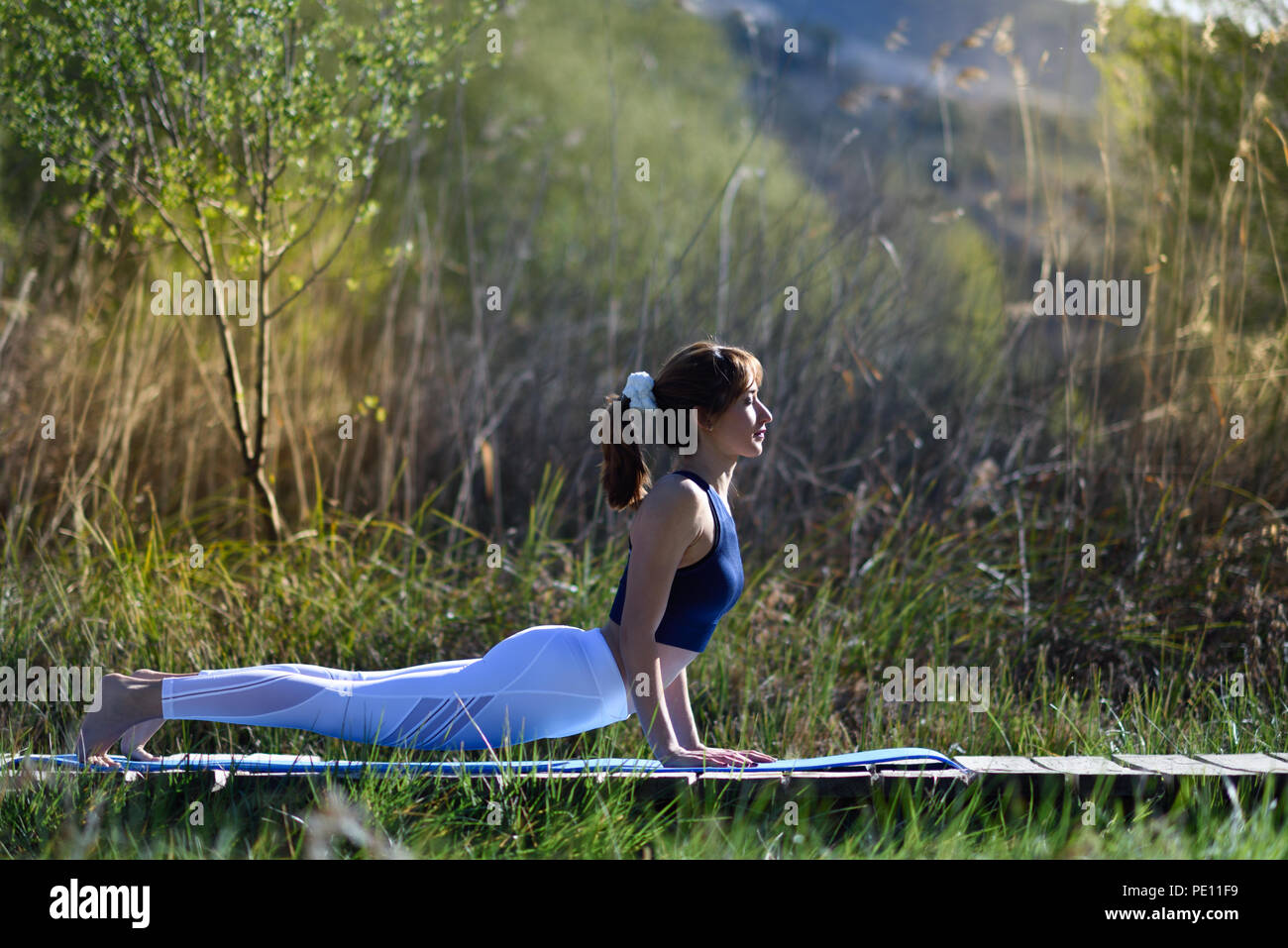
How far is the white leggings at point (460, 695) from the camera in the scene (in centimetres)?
275

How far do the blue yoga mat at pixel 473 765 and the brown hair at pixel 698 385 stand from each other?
62cm

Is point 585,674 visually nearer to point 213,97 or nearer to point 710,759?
point 710,759

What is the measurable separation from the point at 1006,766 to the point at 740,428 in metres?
0.91

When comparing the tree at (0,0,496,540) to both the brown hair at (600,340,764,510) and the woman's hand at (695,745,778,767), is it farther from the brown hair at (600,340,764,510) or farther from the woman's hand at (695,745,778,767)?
the woman's hand at (695,745,778,767)

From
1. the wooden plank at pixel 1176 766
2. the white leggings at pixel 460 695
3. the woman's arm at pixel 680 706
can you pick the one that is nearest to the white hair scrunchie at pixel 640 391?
the white leggings at pixel 460 695

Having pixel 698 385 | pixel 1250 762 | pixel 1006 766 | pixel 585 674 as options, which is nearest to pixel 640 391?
pixel 698 385

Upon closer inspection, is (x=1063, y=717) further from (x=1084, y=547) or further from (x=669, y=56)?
(x=669, y=56)

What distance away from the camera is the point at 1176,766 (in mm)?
2740

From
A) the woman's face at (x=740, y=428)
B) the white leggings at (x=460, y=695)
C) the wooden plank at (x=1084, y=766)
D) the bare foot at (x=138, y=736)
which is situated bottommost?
the wooden plank at (x=1084, y=766)

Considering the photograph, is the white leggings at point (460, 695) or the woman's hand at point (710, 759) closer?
the woman's hand at point (710, 759)

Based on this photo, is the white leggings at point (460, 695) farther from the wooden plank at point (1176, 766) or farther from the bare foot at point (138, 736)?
the wooden plank at point (1176, 766)

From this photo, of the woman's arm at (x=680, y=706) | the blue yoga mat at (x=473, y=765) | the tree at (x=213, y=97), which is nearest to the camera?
the blue yoga mat at (x=473, y=765)

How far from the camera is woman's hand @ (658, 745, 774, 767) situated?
8.57 ft
